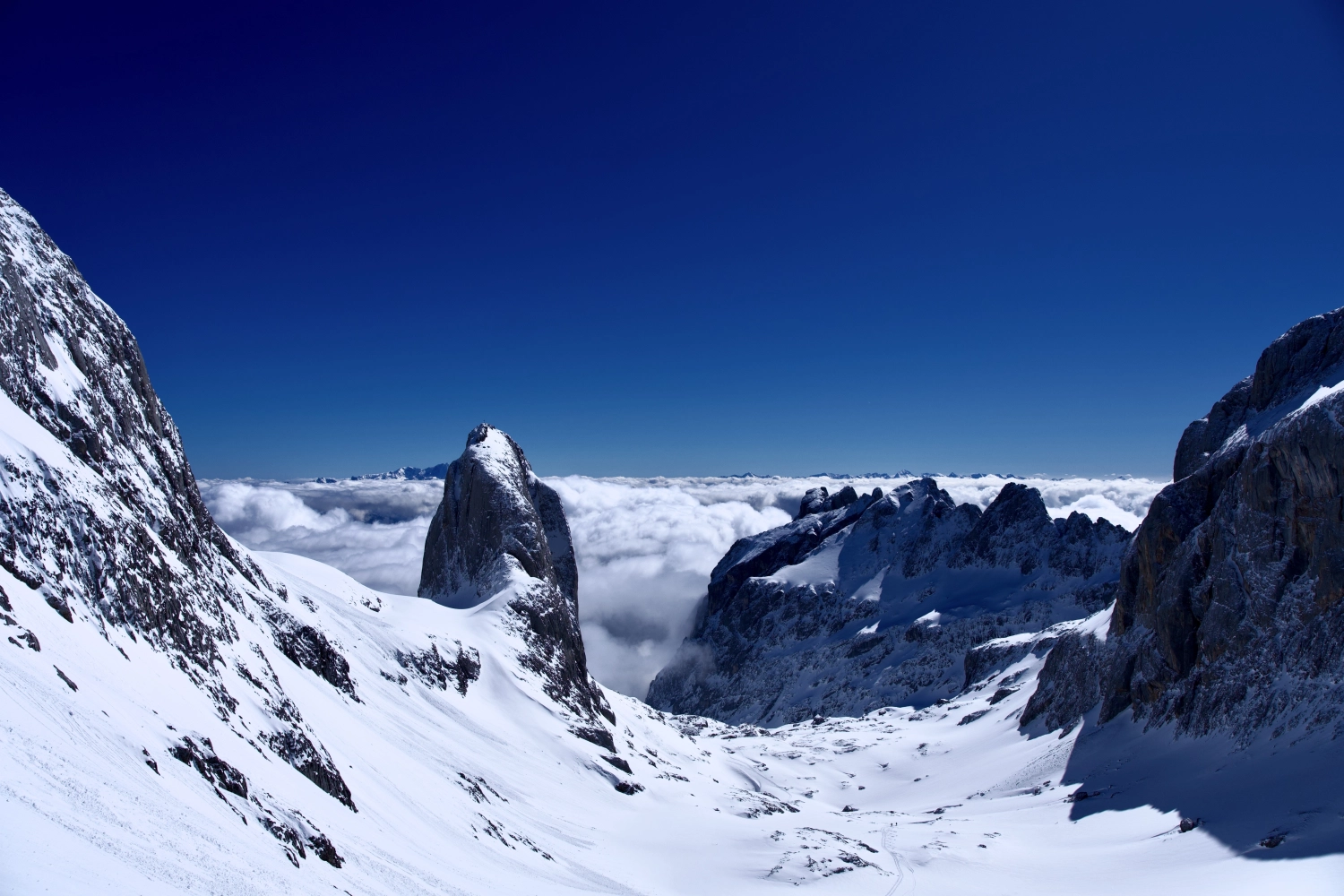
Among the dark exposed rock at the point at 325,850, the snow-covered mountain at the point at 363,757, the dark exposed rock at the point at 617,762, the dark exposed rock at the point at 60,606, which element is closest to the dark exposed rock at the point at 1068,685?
the snow-covered mountain at the point at 363,757

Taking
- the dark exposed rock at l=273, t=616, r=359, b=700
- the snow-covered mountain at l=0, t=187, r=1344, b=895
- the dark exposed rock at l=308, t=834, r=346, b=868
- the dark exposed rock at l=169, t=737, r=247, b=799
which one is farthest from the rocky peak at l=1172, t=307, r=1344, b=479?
the dark exposed rock at l=169, t=737, r=247, b=799

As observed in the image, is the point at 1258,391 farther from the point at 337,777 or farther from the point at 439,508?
the point at 439,508

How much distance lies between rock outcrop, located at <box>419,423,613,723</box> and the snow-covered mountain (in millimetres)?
534

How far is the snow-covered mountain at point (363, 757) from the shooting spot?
19281 mm

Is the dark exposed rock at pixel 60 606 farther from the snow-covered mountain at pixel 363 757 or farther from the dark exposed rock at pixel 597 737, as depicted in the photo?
the dark exposed rock at pixel 597 737

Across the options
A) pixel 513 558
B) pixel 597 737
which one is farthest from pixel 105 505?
pixel 513 558

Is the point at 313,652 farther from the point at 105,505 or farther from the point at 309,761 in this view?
the point at 105,505

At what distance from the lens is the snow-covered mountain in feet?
63.3

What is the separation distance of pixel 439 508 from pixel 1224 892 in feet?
273

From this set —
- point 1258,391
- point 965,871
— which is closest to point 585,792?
point 965,871

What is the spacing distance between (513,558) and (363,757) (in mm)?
44572

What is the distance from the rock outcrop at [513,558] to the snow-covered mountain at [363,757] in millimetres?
534

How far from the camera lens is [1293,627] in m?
53.6

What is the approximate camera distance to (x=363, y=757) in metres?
36.9
